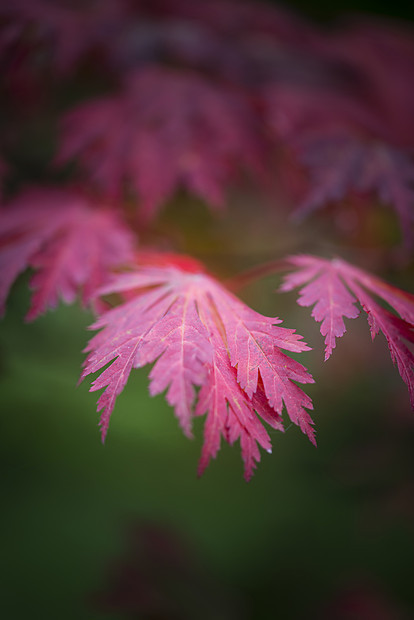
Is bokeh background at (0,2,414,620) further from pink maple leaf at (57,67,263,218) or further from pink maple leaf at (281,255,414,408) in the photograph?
pink maple leaf at (281,255,414,408)

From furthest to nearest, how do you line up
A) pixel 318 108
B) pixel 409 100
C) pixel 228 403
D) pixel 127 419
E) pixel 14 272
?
1. pixel 127 419
2. pixel 409 100
3. pixel 318 108
4. pixel 14 272
5. pixel 228 403

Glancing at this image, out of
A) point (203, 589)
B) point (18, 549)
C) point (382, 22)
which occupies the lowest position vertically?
point (203, 589)

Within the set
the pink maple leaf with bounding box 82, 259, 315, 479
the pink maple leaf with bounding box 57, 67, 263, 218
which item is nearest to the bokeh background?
the pink maple leaf with bounding box 57, 67, 263, 218

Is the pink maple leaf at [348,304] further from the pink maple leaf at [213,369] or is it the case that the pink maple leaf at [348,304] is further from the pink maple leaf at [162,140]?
the pink maple leaf at [162,140]

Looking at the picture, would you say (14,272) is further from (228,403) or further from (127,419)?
(127,419)

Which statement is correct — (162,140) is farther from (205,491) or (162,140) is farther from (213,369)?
(205,491)

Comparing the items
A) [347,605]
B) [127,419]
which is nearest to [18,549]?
[127,419]

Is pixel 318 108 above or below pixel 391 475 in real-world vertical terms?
above
